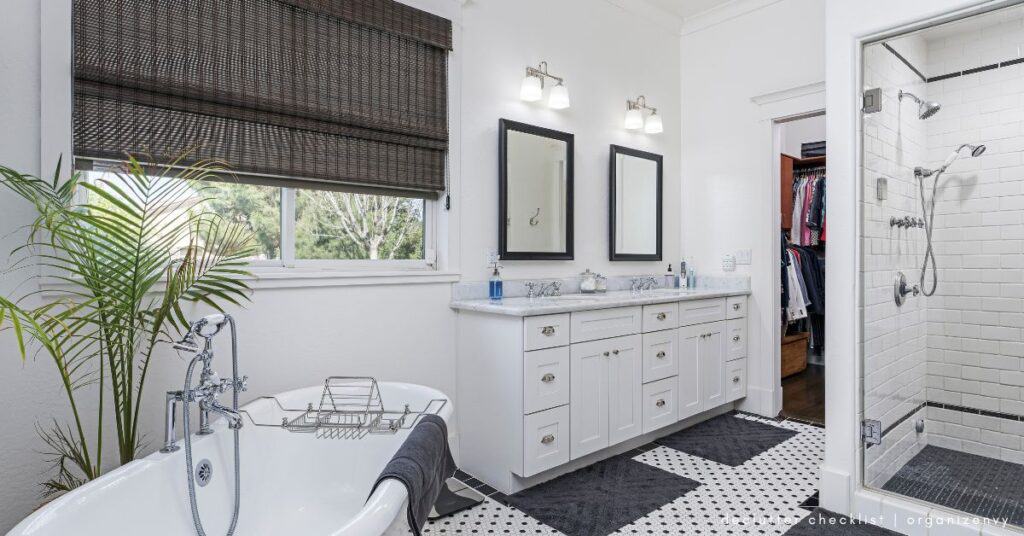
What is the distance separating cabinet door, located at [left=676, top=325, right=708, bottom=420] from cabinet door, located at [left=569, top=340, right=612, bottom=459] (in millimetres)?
684

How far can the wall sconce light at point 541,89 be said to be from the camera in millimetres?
3135

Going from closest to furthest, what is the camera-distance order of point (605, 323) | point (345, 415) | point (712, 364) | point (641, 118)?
point (345, 415) → point (605, 323) → point (712, 364) → point (641, 118)

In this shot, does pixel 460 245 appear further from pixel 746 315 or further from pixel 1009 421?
pixel 1009 421

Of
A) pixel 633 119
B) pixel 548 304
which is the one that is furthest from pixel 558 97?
pixel 548 304

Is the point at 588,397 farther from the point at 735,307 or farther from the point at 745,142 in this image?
the point at 745,142

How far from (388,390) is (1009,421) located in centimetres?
288

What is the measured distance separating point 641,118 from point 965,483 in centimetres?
269

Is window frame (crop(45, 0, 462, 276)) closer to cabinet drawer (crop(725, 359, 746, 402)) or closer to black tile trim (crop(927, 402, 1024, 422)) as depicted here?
cabinet drawer (crop(725, 359, 746, 402))

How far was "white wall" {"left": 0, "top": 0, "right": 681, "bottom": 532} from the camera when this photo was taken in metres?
1.78

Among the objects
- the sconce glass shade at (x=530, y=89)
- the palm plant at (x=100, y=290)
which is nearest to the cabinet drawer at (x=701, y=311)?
the sconce glass shade at (x=530, y=89)

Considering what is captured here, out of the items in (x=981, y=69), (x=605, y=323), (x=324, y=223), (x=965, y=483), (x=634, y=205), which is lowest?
(x=965, y=483)

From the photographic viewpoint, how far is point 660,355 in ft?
10.4

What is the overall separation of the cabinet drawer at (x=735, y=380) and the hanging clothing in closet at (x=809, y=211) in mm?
1780

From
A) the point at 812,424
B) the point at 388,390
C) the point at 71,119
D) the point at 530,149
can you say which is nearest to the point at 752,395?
the point at 812,424
